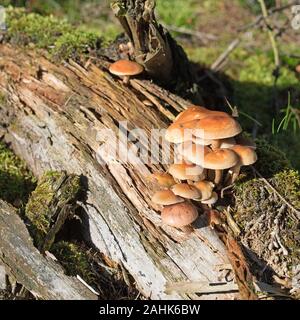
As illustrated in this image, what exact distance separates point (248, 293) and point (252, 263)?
37 cm

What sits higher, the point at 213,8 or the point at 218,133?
the point at 218,133

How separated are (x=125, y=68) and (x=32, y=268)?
2.29 meters

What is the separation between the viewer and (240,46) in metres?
9.44

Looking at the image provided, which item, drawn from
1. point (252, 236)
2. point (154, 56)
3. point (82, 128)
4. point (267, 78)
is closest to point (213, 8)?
point (267, 78)

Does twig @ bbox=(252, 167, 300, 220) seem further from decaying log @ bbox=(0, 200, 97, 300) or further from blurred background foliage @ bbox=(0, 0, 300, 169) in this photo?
blurred background foliage @ bbox=(0, 0, 300, 169)

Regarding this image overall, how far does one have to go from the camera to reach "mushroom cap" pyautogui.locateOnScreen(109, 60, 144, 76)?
5.25 metres

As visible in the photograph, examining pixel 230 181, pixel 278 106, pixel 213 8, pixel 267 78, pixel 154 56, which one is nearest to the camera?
pixel 230 181

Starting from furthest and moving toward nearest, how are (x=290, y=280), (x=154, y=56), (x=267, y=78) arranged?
(x=267, y=78), (x=154, y=56), (x=290, y=280)

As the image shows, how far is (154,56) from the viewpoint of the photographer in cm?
530

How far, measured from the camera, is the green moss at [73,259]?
4297mm

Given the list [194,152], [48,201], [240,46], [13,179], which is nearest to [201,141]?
[194,152]

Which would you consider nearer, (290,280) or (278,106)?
(290,280)

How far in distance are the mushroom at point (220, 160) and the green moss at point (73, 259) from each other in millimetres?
1422
